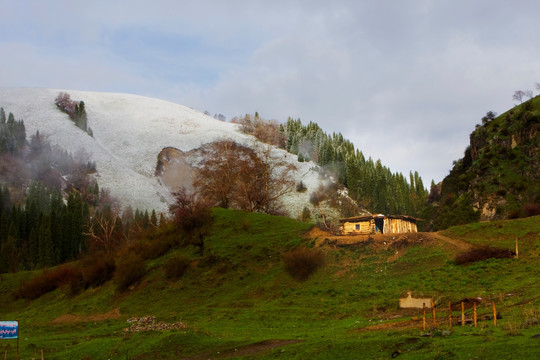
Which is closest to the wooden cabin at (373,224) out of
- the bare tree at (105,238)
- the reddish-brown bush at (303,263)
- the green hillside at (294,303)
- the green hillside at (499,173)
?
the green hillside at (294,303)

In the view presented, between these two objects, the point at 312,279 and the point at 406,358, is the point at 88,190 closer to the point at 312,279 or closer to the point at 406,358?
the point at 312,279

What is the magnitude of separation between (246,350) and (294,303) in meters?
17.7

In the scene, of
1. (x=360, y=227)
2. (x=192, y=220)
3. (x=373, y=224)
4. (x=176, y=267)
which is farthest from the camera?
(x=192, y=220)

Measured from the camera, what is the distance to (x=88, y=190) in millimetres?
150500

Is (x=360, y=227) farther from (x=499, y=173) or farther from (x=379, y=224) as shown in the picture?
(x=499, y=173)

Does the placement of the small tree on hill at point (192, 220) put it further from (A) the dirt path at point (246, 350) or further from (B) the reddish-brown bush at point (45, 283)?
(A) the dirt path at point (246, 350)

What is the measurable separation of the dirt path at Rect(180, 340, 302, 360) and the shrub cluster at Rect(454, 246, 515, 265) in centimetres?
2112

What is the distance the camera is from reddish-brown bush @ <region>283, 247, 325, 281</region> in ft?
175

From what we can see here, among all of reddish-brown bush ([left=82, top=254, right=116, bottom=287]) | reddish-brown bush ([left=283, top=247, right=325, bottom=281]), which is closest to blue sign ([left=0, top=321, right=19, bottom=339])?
reddish-brown bush ([left=283, top=247, right=325, bottom=281])

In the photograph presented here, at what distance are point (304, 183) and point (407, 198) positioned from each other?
105 feet

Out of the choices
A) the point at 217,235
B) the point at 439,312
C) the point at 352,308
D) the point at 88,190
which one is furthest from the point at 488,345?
the point at 88,190

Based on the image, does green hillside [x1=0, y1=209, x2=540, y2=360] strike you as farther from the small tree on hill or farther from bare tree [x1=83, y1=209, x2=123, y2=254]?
bare tree [x1=83, y1=209, x2=123, y2=254]

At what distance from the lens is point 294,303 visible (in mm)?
47188

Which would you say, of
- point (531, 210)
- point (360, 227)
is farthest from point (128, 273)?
point (531, 210)
